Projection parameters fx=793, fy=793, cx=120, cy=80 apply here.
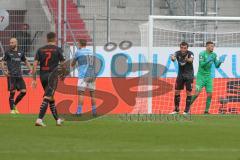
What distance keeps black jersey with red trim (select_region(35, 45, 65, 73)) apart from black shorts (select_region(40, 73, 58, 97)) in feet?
0.37

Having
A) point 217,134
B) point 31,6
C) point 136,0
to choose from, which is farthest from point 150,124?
point 136,0

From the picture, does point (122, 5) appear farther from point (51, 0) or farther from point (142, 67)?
point (142, 67)

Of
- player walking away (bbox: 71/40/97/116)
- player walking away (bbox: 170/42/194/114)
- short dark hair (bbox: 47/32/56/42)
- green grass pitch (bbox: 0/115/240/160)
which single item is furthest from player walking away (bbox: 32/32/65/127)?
player walking away (bbox: 170/42/194/114)

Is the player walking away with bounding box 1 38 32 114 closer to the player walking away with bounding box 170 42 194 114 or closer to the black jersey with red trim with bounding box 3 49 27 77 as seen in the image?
the black jersey with red trim with bounding box 3 49 27 77

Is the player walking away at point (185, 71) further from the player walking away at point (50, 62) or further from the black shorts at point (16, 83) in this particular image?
the player walking away at point (50, 62)

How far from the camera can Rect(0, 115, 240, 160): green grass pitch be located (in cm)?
1128

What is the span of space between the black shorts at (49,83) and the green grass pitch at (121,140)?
715mm

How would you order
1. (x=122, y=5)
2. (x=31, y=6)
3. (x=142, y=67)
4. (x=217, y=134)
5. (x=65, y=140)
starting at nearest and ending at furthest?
1. (x=65, y=140)
2. (x=217, y=134)
3. (x=142, y=67)
4. (x=31, y=6)
5. (x=122, y=5)

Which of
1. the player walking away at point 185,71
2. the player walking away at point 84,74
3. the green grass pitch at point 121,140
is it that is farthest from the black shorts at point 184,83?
the green grass pitch at point 121,140

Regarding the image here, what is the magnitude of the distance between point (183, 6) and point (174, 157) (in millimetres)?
21700

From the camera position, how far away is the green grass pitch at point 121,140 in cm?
1128

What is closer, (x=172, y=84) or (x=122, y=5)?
(x=172, y=84)

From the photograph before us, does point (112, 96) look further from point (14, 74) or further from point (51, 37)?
point (51, 37)

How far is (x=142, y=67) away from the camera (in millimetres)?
25078
